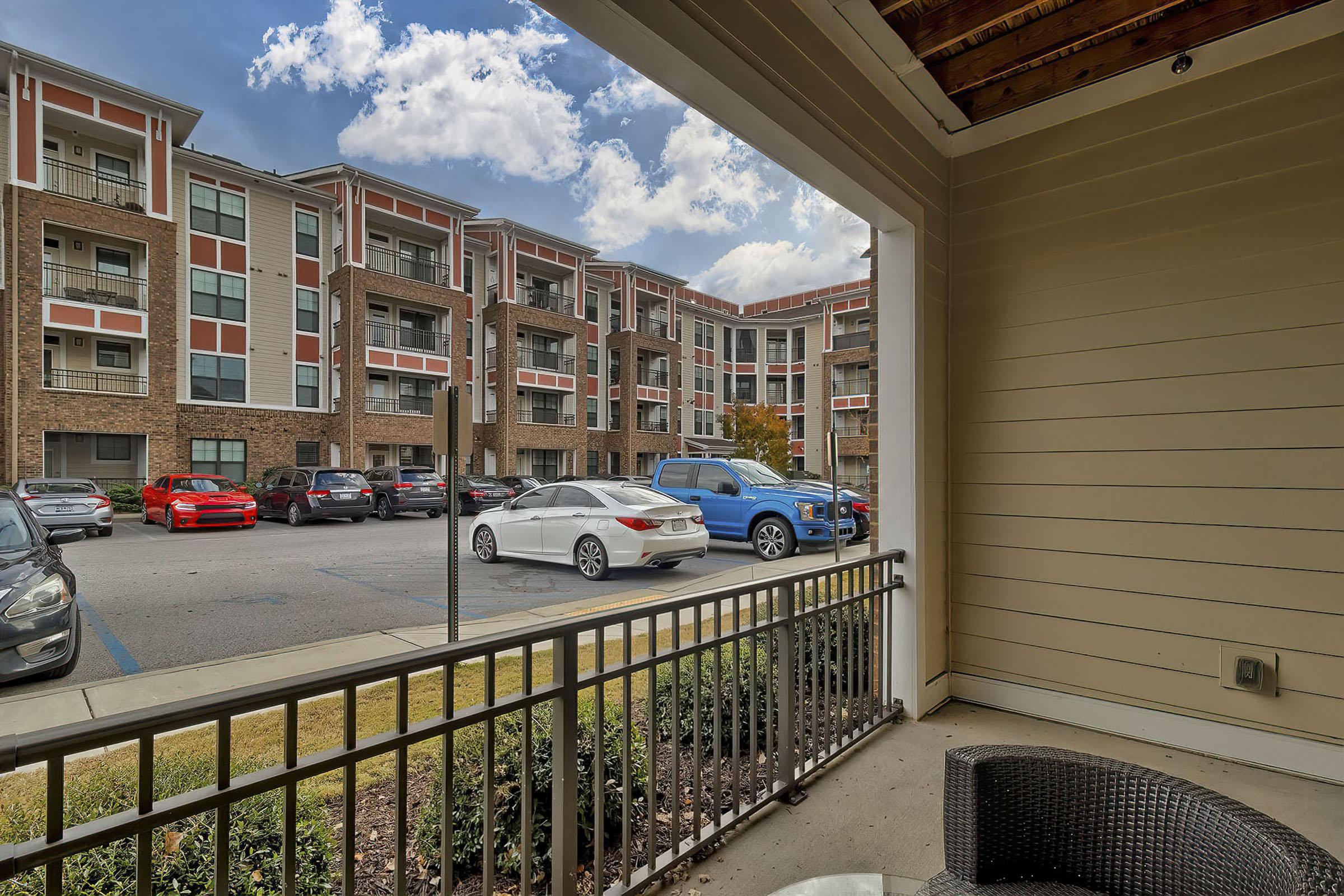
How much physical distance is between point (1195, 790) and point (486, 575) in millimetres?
6600

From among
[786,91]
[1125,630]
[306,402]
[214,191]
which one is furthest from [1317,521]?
[306,402]

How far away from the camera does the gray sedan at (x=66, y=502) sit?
4.19 meters

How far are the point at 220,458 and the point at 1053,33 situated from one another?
31.4 ft

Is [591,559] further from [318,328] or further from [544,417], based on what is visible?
[544,417]

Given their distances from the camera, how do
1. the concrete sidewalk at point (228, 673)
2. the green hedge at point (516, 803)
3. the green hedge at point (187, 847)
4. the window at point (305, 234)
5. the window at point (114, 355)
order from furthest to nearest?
the window at point (305, 234), the window at point (114, 355), the concrete sidewalk at point (228, 673), the green hedge at point (516, 803), the green hedge at point (187, 847)

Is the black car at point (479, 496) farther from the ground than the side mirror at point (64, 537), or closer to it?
closer to it

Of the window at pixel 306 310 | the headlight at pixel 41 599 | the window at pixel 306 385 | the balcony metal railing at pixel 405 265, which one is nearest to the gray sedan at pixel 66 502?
the headlight at pixel 41 599

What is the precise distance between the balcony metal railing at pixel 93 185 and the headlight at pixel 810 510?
855 centimetres

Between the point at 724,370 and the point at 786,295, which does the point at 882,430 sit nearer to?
the point at 724,370

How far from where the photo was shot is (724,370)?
77.8 feet

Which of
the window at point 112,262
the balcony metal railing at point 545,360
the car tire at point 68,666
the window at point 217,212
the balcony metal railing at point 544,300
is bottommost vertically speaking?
the car tire at point 68,666

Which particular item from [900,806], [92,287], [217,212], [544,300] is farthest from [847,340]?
[900,806]

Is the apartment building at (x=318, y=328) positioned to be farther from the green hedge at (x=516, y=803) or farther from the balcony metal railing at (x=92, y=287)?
the green hedge at (x=516, y=803)

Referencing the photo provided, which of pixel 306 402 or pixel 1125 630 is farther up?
pixel 306 402
